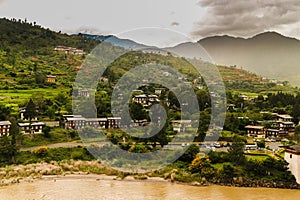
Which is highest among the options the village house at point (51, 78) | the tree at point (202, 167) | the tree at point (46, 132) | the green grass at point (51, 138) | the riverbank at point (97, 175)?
the village house at point (51, 78)

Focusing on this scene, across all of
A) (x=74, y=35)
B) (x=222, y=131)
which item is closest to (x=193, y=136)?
(x=222, y=131)

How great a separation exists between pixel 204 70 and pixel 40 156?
1994 centimetres

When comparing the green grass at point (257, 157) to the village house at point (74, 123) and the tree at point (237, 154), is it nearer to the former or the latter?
the tree at point (237, 154)

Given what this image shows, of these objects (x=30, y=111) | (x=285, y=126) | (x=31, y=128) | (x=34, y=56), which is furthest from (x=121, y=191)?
(x=34, y=56)

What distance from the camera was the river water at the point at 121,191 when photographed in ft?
30.3

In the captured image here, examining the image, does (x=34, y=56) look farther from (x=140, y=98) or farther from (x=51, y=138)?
(x=51, y=138)

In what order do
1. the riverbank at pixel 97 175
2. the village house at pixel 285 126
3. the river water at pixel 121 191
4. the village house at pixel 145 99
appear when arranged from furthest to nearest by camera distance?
the village house at pixel 145 99 → the village house at pixel 285 126 → the riverbank at pixel 97 175 → the river water at pixel 121 191

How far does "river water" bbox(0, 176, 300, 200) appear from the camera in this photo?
924cm

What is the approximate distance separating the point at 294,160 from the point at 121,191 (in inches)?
200

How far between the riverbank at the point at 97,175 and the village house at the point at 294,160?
1.29 feet

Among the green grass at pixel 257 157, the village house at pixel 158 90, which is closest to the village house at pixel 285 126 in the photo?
the green grass at pixel 257 157

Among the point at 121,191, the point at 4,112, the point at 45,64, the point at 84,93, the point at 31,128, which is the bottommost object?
the point at 121,191

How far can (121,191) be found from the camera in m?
9.65

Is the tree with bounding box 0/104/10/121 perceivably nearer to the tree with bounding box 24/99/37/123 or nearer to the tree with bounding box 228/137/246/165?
the tree with bounding box 24/99/37/123
